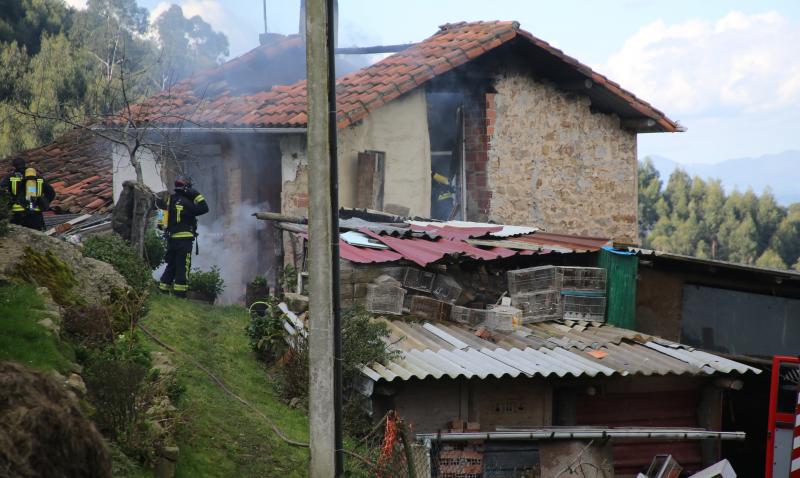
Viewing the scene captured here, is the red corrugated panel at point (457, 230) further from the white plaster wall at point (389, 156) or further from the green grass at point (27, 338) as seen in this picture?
the green grass at point (27, 338)

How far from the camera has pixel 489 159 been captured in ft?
59.3

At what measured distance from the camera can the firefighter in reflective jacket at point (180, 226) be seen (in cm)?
1362

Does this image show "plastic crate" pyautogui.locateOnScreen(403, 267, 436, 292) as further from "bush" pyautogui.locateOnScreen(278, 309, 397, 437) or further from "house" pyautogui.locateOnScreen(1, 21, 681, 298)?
"house" pyautogui.locateOnScreen(1, 21, 681, 298)

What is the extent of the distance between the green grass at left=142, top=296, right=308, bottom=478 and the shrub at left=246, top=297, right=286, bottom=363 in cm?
18

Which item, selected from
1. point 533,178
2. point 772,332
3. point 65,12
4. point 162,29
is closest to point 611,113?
point 533,178

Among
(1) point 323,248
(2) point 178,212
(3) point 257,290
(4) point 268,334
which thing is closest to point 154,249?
(2) point 178,212

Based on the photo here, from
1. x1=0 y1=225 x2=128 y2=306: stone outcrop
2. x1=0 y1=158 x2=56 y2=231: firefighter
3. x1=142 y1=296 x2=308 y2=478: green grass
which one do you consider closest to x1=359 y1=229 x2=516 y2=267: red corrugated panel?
x1=142 y1=296 x2=308 y2=478: green grass

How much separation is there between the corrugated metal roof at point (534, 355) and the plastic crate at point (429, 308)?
134 mm

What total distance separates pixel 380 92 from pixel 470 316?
253 inches

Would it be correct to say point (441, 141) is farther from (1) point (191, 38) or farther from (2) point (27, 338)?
(1) point (191, 38)

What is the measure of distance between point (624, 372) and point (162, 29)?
42.9 m

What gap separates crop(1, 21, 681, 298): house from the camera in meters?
16.8

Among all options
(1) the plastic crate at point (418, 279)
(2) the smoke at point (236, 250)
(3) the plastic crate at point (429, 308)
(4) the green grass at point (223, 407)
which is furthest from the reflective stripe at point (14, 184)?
(3) the plastic crate at point (429, 308)

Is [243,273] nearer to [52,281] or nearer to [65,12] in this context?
[52,281]
